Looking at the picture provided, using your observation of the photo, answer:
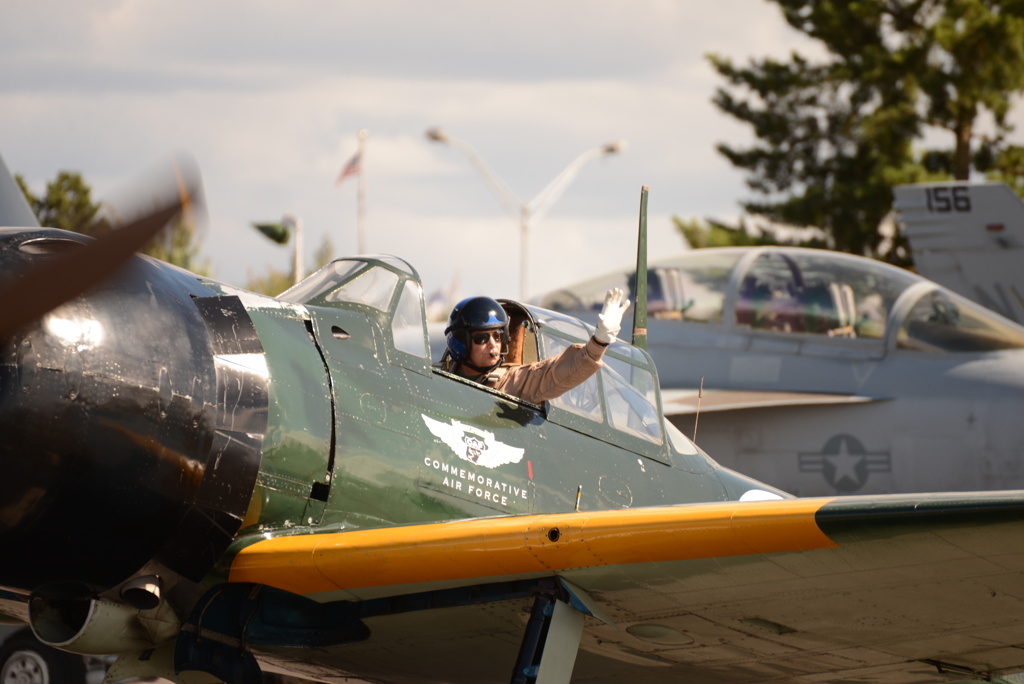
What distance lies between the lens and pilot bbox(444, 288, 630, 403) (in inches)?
209

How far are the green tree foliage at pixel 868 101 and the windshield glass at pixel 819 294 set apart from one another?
54.5 ft

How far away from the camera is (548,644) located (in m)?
4.02

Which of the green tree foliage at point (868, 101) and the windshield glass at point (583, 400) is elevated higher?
the green tree foliage at point (868, 101)

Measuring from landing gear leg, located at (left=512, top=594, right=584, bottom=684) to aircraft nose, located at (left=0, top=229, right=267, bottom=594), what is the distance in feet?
3.87

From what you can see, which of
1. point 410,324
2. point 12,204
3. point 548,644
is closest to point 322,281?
point 410,324

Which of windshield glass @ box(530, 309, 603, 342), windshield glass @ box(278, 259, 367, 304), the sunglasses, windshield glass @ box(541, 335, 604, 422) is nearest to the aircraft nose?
windshield glass @ box(278, 259, 367, 304)

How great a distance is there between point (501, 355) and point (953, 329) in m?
6.74

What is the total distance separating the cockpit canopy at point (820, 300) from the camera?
10.9m

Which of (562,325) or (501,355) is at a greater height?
(562,325)

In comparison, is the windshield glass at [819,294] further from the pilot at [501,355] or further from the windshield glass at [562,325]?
the pilot at [501,355]

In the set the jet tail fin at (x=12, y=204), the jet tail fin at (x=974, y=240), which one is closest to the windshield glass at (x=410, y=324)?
the jet tail fin at (x=12, y=204)

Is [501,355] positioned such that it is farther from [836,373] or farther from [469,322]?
[836,373]

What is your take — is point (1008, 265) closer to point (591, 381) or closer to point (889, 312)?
point (889, 312)

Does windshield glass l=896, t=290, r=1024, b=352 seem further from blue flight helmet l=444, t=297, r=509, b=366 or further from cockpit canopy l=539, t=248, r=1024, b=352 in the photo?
blue flight helmet l=444, t=297, r=509, b=366
